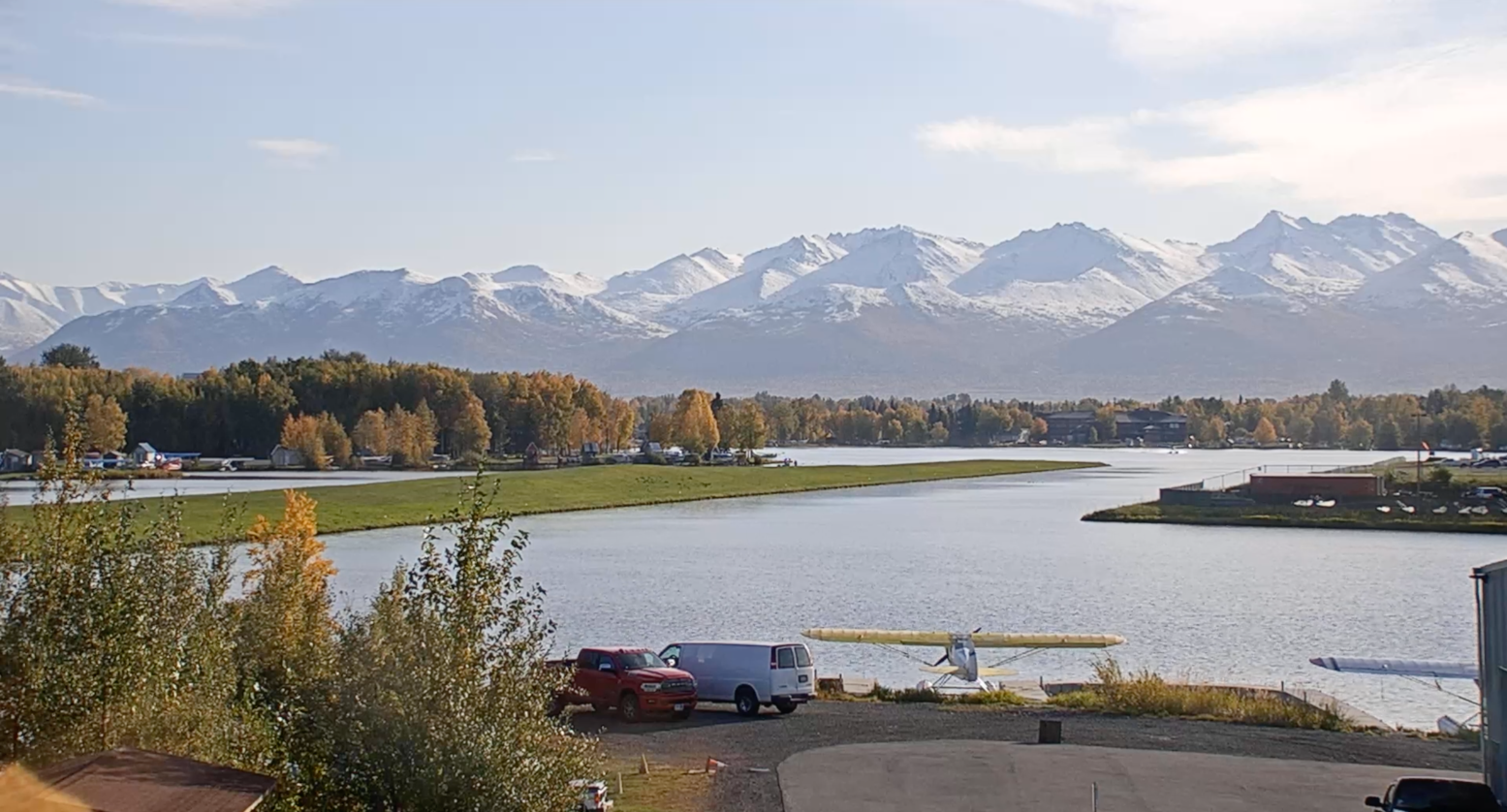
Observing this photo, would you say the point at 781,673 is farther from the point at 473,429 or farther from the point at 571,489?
the point at 473,429

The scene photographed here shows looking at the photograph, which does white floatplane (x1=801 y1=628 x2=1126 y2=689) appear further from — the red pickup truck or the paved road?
the paved road

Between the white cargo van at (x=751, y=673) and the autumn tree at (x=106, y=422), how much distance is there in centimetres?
13056

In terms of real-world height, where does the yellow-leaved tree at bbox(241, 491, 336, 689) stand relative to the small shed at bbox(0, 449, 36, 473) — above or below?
below

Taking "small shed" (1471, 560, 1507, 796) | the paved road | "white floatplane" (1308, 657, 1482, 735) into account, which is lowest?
"white floatplane" (1308, 657, 1482, 735)

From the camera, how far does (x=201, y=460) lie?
174m

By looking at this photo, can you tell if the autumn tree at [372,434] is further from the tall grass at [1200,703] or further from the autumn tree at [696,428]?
the tall grass at [1200,703]

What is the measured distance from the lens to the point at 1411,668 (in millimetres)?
44250

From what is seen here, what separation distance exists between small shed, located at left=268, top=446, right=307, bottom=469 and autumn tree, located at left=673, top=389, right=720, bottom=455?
1837 inches

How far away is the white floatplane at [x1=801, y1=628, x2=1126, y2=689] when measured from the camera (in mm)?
43250

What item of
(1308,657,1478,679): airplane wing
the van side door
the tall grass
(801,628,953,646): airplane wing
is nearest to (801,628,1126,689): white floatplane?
(801,628,953,646): airplane wing

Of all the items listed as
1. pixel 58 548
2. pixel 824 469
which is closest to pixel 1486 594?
pixel 58 548

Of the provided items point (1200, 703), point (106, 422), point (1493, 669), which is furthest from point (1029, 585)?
point (106, 422)

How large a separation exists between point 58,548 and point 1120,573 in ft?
198

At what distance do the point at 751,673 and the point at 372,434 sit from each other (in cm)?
14808
